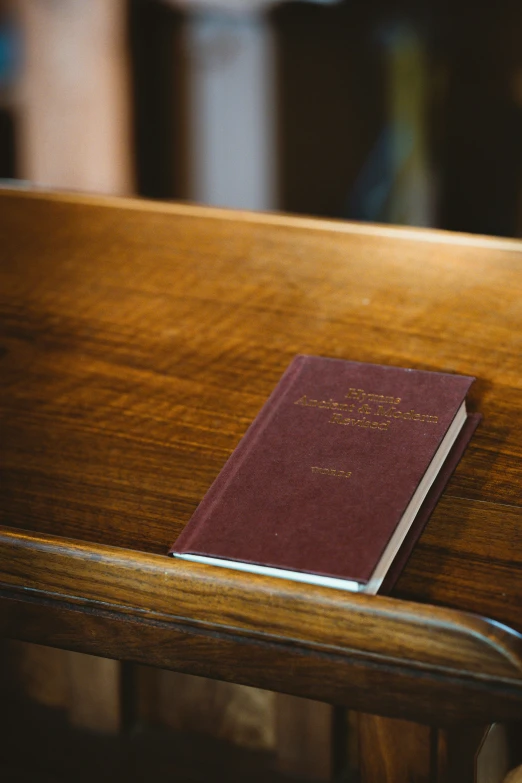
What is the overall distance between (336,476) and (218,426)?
0.55 ft

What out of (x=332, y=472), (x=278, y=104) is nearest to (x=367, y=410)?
(x=332, y=472)

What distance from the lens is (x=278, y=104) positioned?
376 centimetres

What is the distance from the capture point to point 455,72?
11.0 ft

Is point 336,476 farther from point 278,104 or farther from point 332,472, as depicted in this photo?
point 278,104

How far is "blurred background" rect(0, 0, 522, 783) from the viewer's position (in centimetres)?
337

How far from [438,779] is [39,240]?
0.85 metres

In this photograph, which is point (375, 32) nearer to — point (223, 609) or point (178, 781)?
point (178, 781)

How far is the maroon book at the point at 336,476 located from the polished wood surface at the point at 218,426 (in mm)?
18

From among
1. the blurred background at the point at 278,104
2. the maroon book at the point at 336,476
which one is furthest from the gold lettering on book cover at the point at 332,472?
the blurred background at the point at 278,104

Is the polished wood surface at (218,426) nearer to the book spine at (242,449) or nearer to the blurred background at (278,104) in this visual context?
the book spine at (242,449)

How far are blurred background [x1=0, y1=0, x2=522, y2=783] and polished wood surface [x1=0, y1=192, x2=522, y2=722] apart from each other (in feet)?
7.20

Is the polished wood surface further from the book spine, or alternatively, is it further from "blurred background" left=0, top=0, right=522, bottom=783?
"blurred background" left=0, top=0, right=522, bottom=783

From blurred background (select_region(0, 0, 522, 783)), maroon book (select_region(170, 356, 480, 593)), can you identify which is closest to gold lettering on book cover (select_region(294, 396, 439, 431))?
maroon book (select_region(170, 356, 480, 593))

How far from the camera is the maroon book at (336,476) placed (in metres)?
0.79
